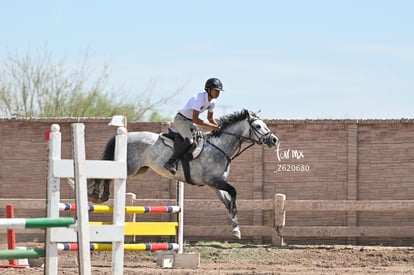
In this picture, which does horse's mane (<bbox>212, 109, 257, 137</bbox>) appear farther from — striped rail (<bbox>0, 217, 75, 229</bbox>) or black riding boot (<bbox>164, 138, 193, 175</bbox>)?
striped rail (<bbox>0, 217, 75, 229</bbox>)

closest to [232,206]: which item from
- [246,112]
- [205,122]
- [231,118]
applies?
[205,122]

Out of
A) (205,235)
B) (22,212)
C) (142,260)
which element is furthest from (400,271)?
(22,212)

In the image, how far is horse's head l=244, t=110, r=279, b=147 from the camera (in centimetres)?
1502

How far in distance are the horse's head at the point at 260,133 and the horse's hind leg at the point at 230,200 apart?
851 millimetres

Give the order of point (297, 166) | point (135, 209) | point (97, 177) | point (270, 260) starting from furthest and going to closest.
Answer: point (297, 166), point (270, 260), point (135, 209), point (97, 177)

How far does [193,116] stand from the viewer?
A: 1479 cm

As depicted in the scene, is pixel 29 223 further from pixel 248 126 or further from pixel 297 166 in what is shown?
pixel 297 166

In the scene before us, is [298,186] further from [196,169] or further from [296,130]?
[196,169]

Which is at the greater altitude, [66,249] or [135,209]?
[135,209]

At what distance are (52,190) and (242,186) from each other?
10989 millimetres

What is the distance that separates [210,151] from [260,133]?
0.82 meters

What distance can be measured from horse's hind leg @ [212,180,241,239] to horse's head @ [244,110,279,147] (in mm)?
851

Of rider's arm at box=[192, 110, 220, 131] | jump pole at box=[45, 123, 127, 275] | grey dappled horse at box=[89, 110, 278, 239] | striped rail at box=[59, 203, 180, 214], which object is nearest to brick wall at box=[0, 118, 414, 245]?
grey dappled horse at box=[89, 110, 278, 239]

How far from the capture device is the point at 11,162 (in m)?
20.0
